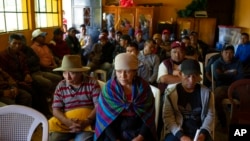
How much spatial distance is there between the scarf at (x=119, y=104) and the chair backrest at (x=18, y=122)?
43 cm

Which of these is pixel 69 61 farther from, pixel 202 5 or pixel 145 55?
pixel 202 5

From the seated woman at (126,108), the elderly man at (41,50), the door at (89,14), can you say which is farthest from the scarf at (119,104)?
the door at (89,14)

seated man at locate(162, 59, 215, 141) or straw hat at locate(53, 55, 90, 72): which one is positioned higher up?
straw hat at locate(53, 55, 90, 72)

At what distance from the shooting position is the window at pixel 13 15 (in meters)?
3.86

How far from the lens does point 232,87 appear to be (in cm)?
285

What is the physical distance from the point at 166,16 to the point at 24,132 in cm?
643

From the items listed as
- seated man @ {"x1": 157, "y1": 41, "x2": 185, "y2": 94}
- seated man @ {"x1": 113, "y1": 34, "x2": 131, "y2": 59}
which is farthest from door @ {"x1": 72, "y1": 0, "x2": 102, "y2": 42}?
seated man @ {"x1": 157, "y1": 41, "x2": 185, "y2": 94}

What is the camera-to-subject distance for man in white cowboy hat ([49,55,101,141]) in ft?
6.97

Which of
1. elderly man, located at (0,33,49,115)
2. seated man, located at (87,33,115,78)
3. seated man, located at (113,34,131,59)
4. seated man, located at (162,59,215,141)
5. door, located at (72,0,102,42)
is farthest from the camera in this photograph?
door, located at (72,0,102,42)

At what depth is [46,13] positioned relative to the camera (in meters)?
5.29

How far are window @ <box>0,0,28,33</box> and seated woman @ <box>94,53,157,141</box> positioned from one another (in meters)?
2.51

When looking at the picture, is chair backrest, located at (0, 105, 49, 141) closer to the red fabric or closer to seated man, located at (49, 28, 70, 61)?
seated man, located at (49, 28, 70, 61)

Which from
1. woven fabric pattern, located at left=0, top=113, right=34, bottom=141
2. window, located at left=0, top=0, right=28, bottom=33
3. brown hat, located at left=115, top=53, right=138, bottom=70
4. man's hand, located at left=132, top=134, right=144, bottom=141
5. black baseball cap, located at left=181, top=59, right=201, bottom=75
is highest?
window, located at left=0, top=0, right=28, bottom=33

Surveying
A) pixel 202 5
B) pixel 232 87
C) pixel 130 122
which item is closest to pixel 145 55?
pixel 232 87
